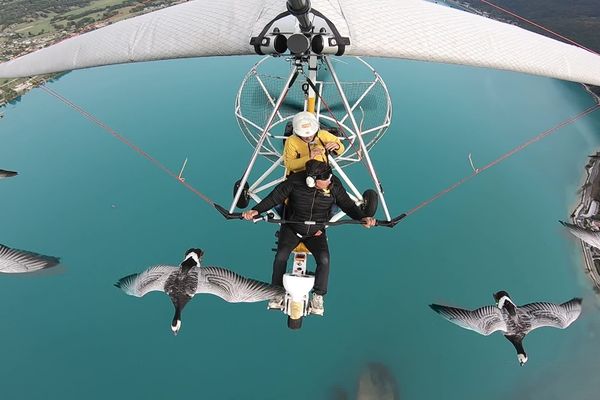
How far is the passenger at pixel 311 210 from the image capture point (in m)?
3.35

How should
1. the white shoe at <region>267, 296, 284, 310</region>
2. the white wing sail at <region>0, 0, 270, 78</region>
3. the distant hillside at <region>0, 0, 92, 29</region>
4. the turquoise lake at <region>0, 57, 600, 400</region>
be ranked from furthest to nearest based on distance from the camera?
the distant hillside at <region>0, 0, 92, 29</region>
the turquoise lake at <region>0, 57, 600, 400</region>
the white wing sail at <region>0, 0, 270, 78</region>
the white shoe at <region>267, 296, 284, 310</region>

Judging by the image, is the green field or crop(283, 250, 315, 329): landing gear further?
the green field

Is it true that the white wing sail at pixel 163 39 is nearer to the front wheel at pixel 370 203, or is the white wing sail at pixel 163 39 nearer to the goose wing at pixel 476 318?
the front wheel at pixel 370 203

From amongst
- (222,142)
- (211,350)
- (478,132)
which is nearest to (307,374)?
(211,350)

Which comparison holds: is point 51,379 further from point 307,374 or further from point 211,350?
point 307,374

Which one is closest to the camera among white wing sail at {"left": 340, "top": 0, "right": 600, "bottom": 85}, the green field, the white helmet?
the white helmet

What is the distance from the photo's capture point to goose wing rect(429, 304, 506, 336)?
5.33m

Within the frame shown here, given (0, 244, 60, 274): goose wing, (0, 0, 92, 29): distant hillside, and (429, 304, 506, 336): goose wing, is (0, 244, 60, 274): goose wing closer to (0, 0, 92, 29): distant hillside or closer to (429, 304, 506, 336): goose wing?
(429, 304, 506, 336): goose wing

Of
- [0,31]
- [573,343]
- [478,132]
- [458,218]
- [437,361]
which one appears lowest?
[437,361]

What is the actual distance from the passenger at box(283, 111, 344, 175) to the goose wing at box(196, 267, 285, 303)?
1737 millimetres

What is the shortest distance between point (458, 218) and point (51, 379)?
77.4 ft

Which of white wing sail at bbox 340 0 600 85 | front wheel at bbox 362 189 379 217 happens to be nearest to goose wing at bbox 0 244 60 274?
front wheel at bbox 362 189 379 217

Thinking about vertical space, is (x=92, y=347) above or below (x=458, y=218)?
below

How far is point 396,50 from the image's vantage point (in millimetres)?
4051
